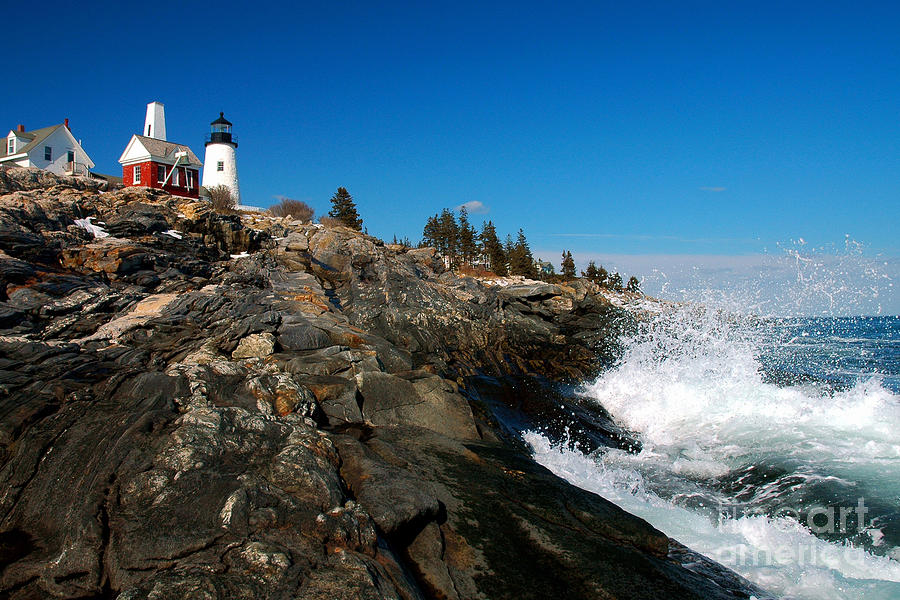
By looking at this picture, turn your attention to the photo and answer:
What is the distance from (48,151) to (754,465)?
187ft

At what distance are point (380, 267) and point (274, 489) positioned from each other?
20.2m

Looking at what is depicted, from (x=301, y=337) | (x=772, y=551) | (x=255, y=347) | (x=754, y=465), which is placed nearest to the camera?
(x=772, y=551)

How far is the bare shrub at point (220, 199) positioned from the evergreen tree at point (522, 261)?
39.2 metres

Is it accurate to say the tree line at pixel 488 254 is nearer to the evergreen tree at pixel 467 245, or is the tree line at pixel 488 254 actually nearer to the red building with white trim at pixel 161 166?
the evergreen tree at pixel 467 245

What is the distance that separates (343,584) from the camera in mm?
4375

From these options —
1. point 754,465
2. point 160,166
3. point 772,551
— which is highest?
point 160,166

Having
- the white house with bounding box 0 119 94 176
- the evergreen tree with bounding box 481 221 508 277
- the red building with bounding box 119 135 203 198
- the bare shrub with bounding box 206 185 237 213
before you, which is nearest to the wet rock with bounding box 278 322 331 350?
the bare shrub with bounding box 206 185 237 213

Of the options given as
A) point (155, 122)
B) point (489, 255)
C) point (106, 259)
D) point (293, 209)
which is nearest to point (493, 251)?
point (489, 255)

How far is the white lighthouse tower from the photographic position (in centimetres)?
5269

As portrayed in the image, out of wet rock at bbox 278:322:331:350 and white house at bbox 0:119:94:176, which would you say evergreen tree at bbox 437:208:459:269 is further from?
wet rock at bbox 278:322:331:350

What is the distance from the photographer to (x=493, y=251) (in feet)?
238

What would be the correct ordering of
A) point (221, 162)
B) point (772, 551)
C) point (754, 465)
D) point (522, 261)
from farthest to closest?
1. point (522, 261)
2. point (221, 162)
3. point (754, 465)
4. point (772, 551)

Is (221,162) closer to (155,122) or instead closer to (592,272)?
(155,122)

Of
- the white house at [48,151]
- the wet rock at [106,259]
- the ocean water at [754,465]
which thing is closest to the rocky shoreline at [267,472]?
the ocean water at [754,465]
